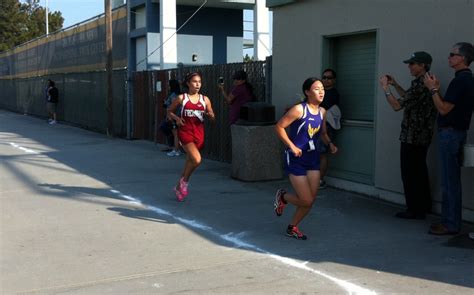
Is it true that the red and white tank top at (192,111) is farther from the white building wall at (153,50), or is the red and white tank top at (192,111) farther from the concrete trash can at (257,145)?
Answer: the white building wall at (153,50)

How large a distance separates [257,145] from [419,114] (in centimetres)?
333

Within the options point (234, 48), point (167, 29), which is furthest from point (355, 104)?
point (234, 48)

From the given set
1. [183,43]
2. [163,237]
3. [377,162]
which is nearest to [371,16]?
[377,162]

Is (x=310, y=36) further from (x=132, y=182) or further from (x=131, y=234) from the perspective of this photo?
(x=131, y=234)

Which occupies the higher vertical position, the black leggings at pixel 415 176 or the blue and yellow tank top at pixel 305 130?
the blue and yellow tank top at pixel 305 130

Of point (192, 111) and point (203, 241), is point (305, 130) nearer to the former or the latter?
point (203, 241)

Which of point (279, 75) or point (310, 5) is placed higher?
point (310, 5)

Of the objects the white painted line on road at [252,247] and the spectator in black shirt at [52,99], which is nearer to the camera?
the white painted line on road at [252,247]

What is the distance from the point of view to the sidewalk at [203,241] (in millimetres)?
5066

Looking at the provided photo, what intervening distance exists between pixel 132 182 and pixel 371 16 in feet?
15.6

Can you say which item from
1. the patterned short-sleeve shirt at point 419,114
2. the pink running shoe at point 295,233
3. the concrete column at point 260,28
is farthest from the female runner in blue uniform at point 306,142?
the concrete column at point 260,28

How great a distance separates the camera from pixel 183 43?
69.0 feet

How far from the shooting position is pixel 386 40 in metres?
8.05

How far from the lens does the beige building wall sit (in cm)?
707
